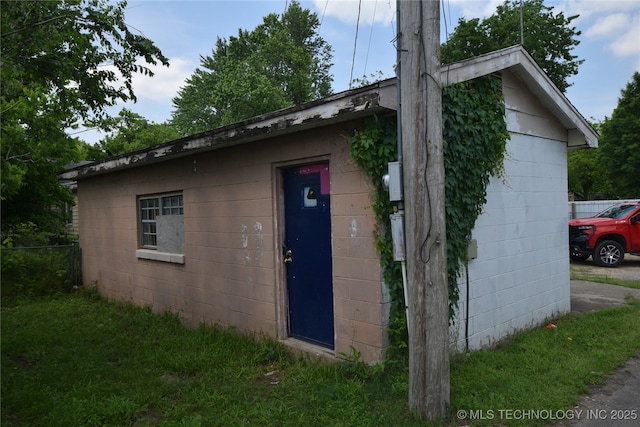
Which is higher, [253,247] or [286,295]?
[253,247]

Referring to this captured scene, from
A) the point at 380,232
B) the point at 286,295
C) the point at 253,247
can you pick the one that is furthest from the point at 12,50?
the point at 380,232

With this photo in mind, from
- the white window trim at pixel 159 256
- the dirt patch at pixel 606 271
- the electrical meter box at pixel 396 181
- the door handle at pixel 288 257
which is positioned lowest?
the dirt patch at pixel 606 271

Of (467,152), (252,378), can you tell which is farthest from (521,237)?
(252,378)

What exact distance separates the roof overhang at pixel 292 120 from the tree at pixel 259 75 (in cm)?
2102

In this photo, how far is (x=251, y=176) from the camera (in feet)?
19.5

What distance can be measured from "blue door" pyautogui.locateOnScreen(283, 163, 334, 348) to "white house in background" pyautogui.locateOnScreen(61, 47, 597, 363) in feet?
0.06

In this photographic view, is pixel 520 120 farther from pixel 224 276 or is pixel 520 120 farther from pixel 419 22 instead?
pixel 224 276

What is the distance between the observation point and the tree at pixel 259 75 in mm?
29594

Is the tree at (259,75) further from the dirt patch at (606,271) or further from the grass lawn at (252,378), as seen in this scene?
the grass lawn at (252,378)

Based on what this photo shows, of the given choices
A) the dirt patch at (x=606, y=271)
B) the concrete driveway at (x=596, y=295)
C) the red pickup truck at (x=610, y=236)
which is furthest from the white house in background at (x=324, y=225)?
the red pickup truck at (x=610, y=236)

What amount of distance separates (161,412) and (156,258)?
413 cm

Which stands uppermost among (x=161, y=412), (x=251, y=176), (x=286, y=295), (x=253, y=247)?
(x=251, y=176)

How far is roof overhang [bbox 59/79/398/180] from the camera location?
4109mm

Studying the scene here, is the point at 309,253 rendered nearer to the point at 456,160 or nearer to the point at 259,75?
the point at 456,160
